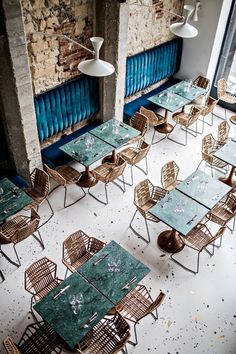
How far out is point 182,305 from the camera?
5465mm

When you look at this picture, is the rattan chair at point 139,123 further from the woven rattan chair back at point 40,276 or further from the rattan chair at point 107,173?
the woven rattan chair back at point 40,276

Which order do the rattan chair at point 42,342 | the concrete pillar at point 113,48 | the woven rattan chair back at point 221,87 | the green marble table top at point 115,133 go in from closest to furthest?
the rattan chair at point 42,342 < the concrete pillar at point 113,48 < the green marble table top at point 115,133 < the woven rattan chair back at point 221,87

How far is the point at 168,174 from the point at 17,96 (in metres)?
2.93

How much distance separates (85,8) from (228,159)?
3.86 m

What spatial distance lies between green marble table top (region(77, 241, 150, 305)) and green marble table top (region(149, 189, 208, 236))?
91 centimetres

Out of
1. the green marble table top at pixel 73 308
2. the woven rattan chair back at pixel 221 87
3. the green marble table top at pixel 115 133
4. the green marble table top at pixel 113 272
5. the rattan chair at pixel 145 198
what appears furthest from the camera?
the woven rattan chair back at pixel 221 87

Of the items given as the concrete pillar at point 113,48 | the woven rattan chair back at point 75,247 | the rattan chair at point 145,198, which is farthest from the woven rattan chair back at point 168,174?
the concrete pillar at point 113,48

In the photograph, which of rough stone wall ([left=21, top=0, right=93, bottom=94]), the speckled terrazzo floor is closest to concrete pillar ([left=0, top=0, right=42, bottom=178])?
rough stone wall ([left=21, top=0, right=93, bottom=94])

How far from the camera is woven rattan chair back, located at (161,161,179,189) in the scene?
6.63 meters

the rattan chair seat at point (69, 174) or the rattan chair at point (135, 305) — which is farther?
the rattan chair seat at point (69, 174)

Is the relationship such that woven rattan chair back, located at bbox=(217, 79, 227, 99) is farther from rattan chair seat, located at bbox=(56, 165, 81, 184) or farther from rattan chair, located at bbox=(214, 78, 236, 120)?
rattan chair seat, located at bbox=(56, 165, 81, 184)

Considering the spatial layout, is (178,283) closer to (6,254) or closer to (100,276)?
(100,276)

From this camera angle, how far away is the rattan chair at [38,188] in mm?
6332

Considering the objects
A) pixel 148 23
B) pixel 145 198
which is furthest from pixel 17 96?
pixel 148 23
